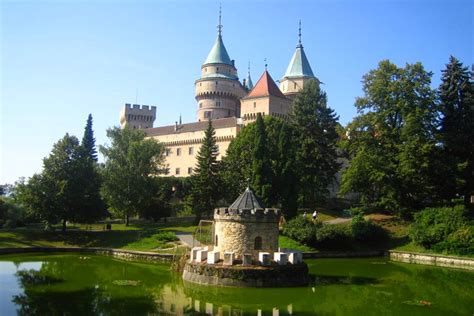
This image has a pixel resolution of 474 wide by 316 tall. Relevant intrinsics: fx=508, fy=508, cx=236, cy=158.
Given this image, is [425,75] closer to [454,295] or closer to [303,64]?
[454,295]

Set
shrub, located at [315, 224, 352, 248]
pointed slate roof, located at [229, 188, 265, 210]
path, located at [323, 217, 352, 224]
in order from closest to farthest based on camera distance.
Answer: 1. pointed slate roof, located at [229, 188, 265, 210]
2. shrub, located at [315, 224, 352, 248]
3. path, located at [323, 217, 352, 224]

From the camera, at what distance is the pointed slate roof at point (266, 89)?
62500 mm

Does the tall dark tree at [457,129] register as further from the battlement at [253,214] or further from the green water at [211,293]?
the battlement at [253,214]

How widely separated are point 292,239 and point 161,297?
58.0 ft

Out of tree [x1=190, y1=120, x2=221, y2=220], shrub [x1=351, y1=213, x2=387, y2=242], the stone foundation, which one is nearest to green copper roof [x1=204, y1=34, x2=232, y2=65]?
tree [x1=190, y1=120, x2=221, y2=220]

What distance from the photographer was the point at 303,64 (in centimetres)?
6956

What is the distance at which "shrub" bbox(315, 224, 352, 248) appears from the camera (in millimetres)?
34938

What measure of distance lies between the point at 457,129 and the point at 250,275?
27141 millimetres

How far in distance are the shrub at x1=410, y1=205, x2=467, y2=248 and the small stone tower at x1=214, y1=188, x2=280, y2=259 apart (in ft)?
52.4

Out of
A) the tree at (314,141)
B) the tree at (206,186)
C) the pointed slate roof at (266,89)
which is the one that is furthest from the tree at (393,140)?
the pointed slate roof at (266,89)

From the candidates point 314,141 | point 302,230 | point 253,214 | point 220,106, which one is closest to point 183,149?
point 220,106

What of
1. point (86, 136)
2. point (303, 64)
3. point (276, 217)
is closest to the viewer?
point (276, 217)

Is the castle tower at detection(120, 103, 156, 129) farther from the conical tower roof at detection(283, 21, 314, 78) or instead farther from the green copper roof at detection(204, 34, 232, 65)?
the conical tower roof at detection(283, 21, 314, 78)

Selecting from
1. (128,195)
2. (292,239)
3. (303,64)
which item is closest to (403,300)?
(292,239)
